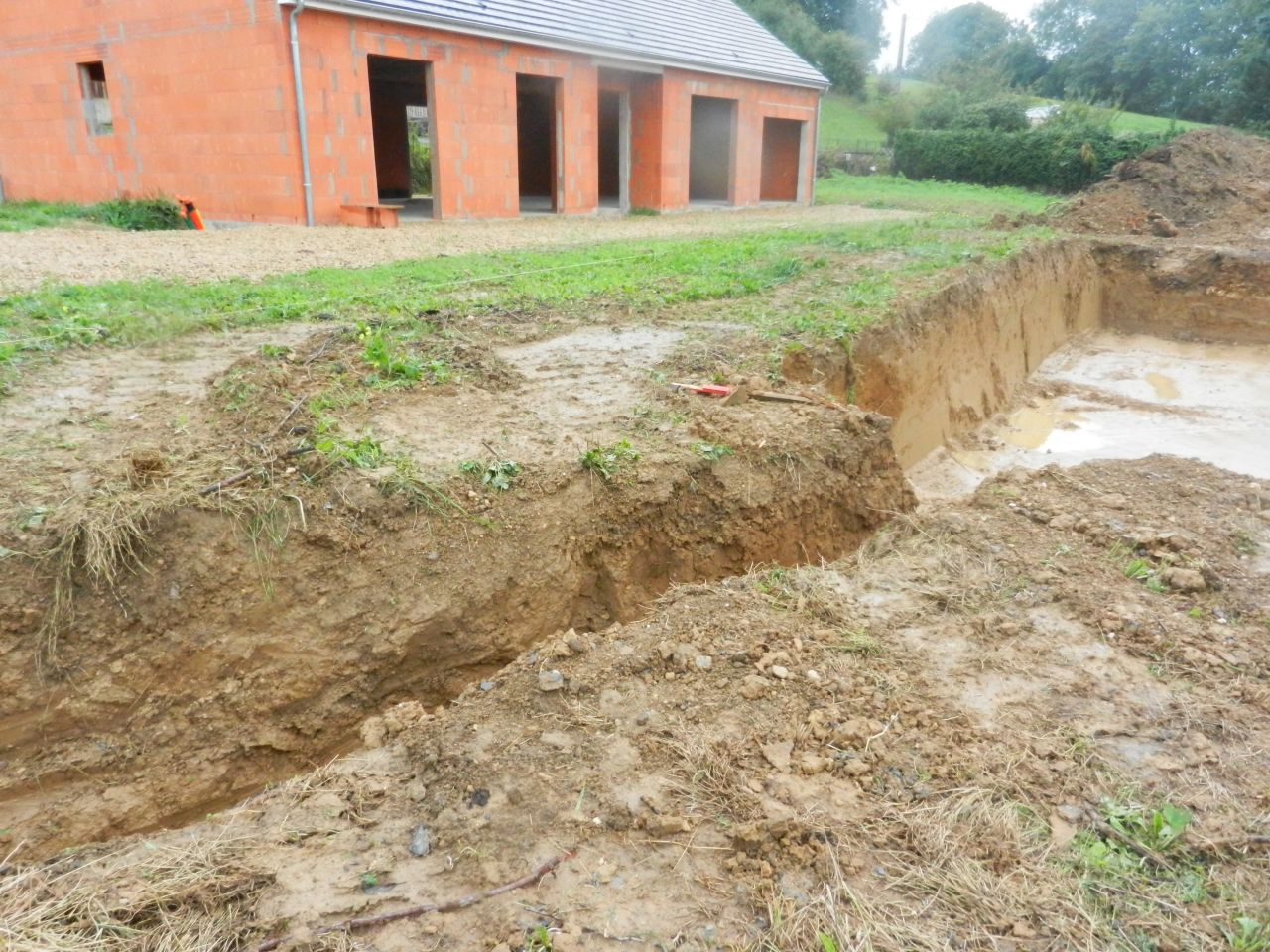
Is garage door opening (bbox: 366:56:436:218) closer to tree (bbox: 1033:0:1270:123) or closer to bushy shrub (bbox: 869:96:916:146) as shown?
bushy shrub (bbox: 869:96:916:146)

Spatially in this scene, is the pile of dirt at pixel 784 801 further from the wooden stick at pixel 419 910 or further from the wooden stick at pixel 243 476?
the wooden stick at pixel 243 476

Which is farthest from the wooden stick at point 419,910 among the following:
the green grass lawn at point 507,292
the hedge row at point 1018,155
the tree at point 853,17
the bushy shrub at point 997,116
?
the tree at point 853,17

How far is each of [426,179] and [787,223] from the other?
13031 mm

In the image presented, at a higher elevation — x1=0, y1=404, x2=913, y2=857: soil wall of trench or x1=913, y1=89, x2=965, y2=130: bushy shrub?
x1=913, y1=89, x2=965, y2=130: bushy shrub

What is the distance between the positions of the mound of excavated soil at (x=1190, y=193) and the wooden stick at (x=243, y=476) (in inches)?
546

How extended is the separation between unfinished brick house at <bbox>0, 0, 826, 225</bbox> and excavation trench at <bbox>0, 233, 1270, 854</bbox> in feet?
33.1

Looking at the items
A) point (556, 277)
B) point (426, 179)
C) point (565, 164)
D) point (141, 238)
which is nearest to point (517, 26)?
point (565, 164)

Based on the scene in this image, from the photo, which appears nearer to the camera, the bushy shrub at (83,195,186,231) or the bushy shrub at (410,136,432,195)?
the bushy shrub at (83,195,186,231)

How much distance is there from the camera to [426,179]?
2488cm

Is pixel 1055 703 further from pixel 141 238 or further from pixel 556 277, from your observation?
pixel 141 238

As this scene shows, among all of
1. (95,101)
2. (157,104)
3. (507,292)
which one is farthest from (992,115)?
(507,292)

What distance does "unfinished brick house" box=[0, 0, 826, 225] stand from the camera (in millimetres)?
12641

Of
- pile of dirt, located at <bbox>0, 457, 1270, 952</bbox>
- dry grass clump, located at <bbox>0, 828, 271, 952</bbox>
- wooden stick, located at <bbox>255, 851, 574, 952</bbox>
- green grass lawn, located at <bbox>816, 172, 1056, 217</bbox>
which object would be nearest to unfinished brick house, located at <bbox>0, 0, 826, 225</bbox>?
green grass lawn, located at <bbox>816, 172, 1056, 217</bbox>

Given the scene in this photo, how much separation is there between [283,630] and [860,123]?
1597 inches
